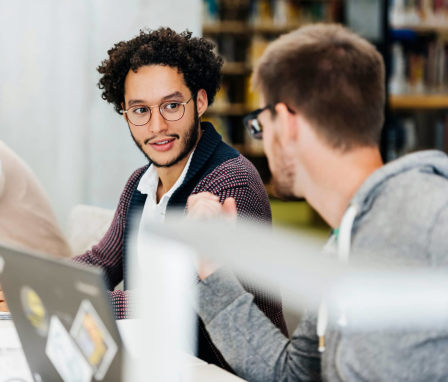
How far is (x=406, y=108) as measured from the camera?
18.0 ft

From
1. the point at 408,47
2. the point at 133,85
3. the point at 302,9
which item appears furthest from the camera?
the point at 302,9

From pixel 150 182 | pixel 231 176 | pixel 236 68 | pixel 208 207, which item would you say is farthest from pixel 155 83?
pixel 236 68

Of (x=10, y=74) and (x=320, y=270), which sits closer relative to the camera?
(x=320, y=270)

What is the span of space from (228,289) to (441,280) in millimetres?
Answer: 681

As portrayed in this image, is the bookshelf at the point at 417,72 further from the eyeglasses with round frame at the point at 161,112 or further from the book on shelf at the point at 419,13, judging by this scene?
the eyeglasses with round frame at the point at 161,112

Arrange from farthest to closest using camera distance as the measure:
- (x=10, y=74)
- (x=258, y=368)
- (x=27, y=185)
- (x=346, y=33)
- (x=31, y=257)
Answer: (x=10, y=74)
(x=27, y=185)
(x=258, y=368)
(x=346, y=33)
(x=31, y=257)

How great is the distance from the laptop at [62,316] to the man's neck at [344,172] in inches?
16.7

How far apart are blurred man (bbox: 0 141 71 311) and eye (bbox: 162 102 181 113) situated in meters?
0.60

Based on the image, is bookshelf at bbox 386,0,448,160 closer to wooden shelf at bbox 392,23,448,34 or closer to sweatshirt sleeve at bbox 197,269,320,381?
wooden shelf at bbox 392,23,448,34

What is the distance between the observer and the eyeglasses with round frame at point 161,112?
6.38 feet

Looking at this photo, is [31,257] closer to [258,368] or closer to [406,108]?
[258,368]

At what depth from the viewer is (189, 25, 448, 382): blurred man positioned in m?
0.87

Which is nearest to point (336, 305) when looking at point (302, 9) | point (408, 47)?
point (408, 47)

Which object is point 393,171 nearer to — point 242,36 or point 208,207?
point 208,207
